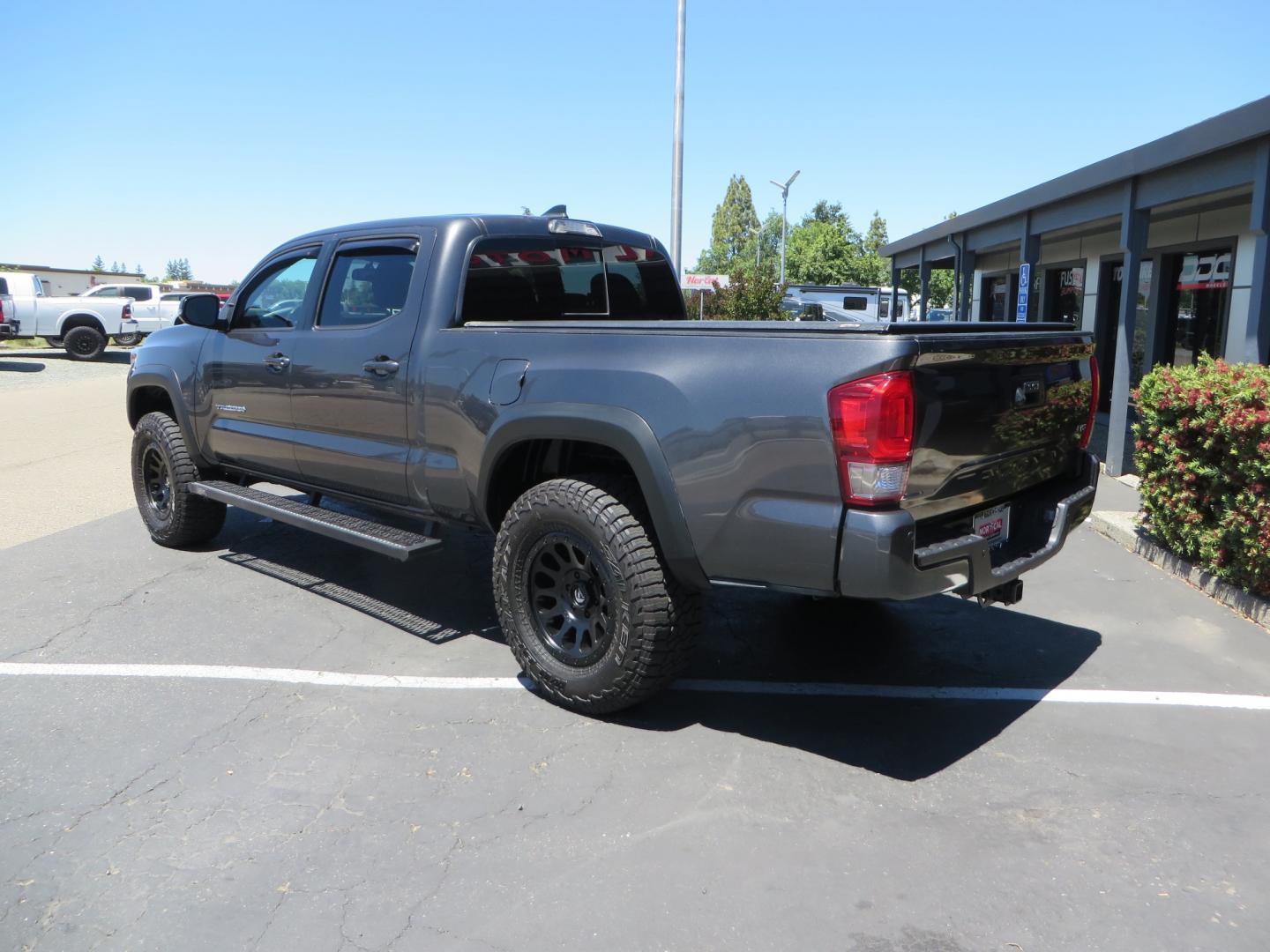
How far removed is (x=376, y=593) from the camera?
570 cm

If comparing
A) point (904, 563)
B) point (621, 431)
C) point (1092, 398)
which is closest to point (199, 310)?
point (621, 431)

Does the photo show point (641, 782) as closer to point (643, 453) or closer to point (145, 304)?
point (643, 453)

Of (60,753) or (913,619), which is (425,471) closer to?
(60,753)

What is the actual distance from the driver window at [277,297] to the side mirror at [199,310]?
5.5 inches

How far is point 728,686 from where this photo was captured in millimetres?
4359

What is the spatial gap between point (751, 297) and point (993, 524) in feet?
48.9

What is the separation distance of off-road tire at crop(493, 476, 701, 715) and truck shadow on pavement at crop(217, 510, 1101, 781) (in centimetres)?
27

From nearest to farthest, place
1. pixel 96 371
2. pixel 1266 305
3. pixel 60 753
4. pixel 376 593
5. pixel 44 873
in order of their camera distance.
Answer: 1. pixel 44 873
2. pixel 60 753
3. pixel 376 593
4. pixel 1266 305
5. pixel 96 371

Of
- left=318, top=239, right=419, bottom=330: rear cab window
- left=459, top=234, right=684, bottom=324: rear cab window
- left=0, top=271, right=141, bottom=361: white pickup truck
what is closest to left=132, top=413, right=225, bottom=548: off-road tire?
left=318, top=239, right=419, bottom=330: rear cab window

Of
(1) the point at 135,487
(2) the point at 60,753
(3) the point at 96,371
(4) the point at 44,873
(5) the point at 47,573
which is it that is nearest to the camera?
(4) the point at 44,873

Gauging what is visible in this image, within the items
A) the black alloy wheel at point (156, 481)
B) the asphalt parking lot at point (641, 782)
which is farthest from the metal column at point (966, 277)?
the black alloy wheel at point (156, 481)

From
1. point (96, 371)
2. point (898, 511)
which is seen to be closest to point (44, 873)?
point (898, 511)

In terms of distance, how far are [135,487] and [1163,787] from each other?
21.0 feet

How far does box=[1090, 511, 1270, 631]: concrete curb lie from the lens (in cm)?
529
